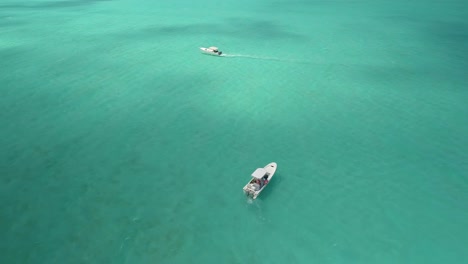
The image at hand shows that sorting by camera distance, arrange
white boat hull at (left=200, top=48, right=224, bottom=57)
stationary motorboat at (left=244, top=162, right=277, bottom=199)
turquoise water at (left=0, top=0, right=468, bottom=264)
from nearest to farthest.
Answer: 1. turquoise water at (left=0, top=0, right=468, bottom=264)
2. stationary motorboat at (left=244, top=162, right=277, bottom=199)
3. white boat hull at (left=200, top=48, right=224, bottom=57)

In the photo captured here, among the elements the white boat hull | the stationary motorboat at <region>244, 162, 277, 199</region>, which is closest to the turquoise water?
the stationary motorboat at <region>244, 162, 277, 199</region>

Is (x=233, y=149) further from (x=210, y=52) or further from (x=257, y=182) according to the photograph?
(x=210, y=52)

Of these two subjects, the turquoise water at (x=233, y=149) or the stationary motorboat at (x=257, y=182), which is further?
the stationary motorboat at (x=257, y=182)

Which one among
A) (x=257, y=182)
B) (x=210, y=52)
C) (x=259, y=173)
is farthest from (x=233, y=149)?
(x=210, y=52)

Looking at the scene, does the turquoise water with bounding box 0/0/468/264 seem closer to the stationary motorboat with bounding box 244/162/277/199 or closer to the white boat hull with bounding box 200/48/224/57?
the stationary motorboat with bounding box 244/162/277/199

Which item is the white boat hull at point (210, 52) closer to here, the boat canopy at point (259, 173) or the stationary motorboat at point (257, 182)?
the stationary motorboat at point (257, 182)

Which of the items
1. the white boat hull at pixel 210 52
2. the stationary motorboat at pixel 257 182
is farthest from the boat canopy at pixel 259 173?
the white boat hull at pixel 210 52

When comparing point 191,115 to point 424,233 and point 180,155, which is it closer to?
point 180,155
